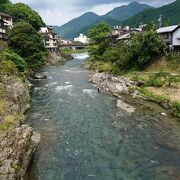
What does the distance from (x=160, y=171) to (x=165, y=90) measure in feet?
67.3

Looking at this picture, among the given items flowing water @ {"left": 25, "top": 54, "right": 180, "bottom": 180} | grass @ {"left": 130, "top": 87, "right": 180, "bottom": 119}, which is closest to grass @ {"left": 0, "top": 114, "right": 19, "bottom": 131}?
flowing water @ {"left": 25, "top": 54, "right": 180, "bottom": 180}

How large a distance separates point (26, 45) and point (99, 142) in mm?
39767

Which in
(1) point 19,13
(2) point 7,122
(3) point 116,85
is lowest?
(3) point 116,85

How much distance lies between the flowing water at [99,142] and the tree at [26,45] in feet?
72.5

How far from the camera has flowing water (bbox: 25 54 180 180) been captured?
18.8 m

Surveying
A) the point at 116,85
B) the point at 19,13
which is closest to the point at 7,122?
the point at 116,85

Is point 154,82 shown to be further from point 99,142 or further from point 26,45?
point 26,45

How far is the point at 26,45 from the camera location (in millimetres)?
57875

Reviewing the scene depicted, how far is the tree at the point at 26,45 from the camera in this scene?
57.9m

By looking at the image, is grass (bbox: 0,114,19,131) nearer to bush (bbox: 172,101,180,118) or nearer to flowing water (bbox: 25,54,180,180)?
flowing water (bbox: 25,54,180,180)

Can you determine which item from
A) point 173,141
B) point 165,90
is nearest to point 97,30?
point 165,90

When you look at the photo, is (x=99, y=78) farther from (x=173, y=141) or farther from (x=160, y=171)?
(x=160, y=171)

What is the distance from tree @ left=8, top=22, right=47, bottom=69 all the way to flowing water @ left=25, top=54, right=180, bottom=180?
2211 centimetres

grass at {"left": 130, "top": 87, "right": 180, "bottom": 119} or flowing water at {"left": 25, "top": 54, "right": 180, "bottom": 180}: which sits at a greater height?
grass at {"left": 130, "top": 87, "right": 180, "bottom": 119}
